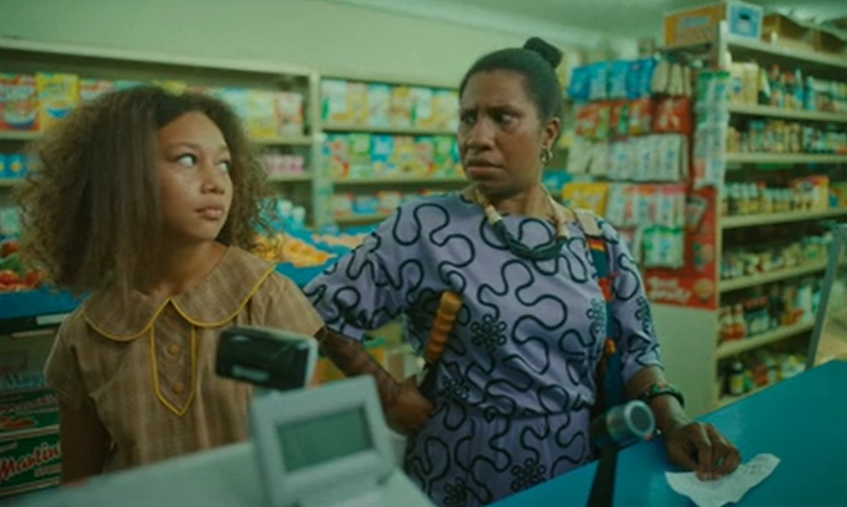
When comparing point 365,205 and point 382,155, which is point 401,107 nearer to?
point 382,155

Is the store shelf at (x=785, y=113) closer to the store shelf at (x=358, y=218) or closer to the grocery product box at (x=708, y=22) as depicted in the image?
the grocery product box at (x=708, y=22)

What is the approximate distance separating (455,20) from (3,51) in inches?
161

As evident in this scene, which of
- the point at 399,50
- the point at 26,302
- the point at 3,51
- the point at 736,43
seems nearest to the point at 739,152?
the point at 736,43

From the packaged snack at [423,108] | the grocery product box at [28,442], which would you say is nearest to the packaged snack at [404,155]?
the packaged snack at [423,108]

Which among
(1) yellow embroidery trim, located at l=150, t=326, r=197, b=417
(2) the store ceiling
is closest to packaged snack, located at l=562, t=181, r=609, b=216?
(2) the store ceiling

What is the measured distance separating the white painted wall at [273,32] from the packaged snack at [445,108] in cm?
15

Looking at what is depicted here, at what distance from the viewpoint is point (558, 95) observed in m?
1.57

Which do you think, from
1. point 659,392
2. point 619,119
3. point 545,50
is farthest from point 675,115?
point 659,392

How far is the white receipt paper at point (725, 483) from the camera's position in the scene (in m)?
1.09

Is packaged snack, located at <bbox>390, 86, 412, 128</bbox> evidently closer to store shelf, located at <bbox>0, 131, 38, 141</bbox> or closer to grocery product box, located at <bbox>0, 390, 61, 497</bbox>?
store shelf, located at <bbox>0, 131, 38, 141</bbox>

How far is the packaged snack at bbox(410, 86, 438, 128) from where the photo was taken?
6004mm

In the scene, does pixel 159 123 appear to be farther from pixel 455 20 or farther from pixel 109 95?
pixel 455 20

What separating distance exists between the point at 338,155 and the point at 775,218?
3.16 metres

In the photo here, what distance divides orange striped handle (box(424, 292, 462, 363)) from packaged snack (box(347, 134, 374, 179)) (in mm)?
4323
